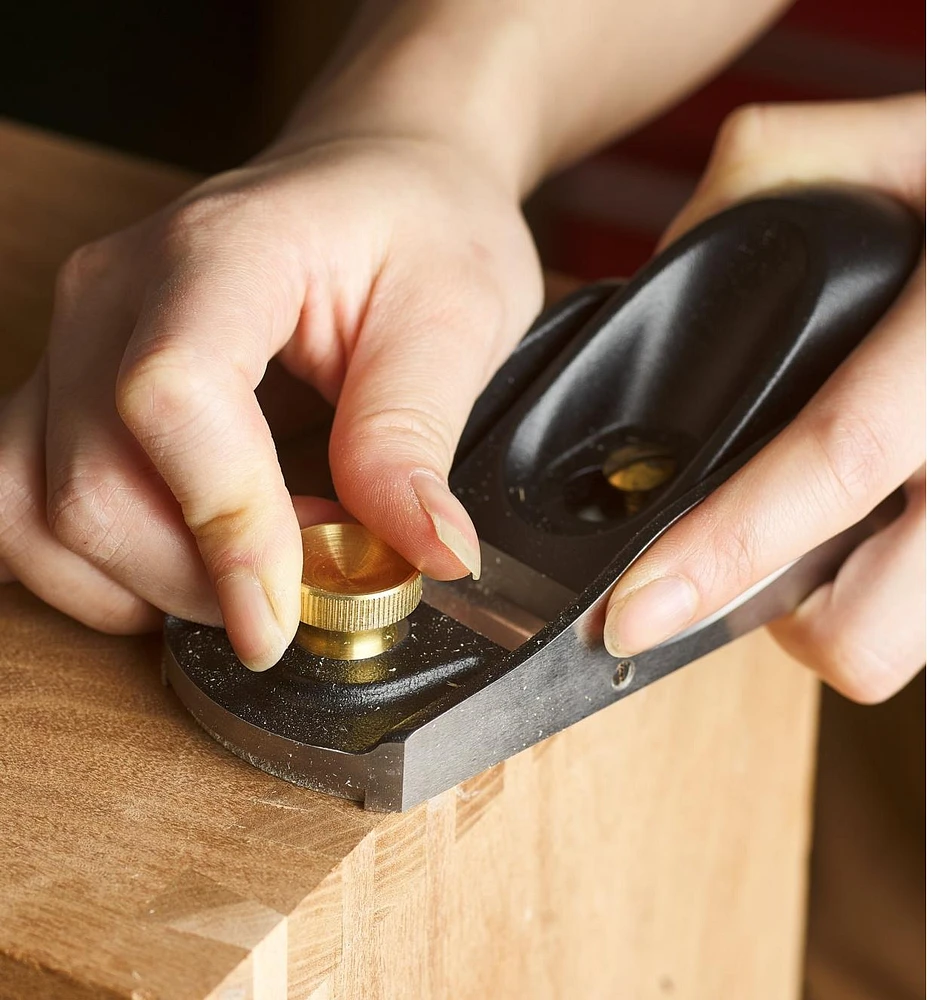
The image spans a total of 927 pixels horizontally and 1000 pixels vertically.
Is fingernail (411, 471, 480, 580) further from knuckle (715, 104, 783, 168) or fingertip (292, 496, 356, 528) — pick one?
knuckle (715, 104, 783, 168)

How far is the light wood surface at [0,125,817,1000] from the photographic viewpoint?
467mm

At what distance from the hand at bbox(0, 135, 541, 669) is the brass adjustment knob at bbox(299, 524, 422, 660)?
1 cm

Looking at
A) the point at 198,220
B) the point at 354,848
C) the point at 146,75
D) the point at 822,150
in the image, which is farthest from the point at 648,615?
the point at 146,75

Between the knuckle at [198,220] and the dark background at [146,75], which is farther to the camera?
the dark background at [146,75]

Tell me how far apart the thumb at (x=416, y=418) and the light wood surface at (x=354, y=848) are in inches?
4.5

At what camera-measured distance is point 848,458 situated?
0.67 metres

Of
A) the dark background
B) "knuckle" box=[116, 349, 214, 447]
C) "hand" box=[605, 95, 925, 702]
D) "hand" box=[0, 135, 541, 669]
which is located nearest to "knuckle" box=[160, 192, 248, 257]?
"hand" box=[0, 135, 541, 669]

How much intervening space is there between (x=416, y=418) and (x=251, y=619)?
0.15m

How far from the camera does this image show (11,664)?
2.01 feet

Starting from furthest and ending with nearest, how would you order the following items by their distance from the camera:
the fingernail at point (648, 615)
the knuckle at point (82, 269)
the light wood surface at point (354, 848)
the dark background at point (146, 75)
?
1. the dark background at point (146, 75)
2. the knuckle at point (82, 269)
3. the fingernail at point (648, 615)
4. the light wood surface at point (354, 848)

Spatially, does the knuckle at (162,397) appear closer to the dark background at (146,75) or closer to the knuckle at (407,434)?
the knuckle at (407,434)

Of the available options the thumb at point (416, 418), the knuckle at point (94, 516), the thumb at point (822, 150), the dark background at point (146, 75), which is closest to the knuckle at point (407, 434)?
the thumb at point (416, 418)

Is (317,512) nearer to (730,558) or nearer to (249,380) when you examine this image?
(249,380)

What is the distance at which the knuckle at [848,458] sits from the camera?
2.17ft
